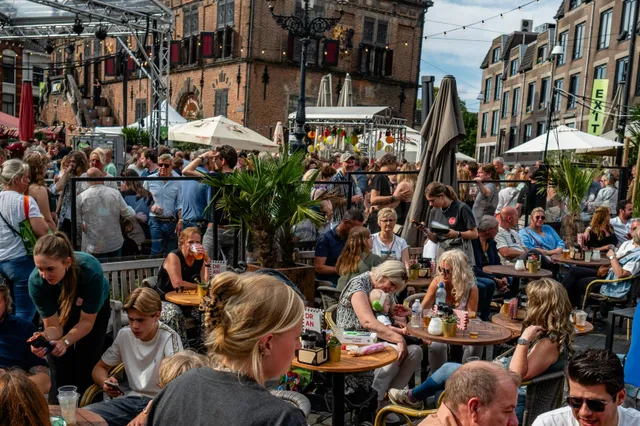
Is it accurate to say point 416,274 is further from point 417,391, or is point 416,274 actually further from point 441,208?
point 417,391

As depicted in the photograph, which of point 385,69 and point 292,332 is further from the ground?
point 385,69

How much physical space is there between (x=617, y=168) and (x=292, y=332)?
12728 millimetres

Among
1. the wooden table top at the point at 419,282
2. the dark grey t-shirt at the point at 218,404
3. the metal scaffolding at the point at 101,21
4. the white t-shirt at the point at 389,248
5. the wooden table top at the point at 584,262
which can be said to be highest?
the metal scaffolding at the point at 101,21

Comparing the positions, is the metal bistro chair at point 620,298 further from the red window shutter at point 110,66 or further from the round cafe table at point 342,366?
the red window shutter at point 110,66

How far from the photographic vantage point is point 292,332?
1.78 meters

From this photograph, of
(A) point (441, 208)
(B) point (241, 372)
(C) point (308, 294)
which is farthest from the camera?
(A) point (441, 208)

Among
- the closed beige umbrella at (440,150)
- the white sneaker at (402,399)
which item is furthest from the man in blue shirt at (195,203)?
the white sneaker at (402,399)

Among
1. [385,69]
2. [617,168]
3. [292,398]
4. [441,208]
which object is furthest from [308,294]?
[385,69]

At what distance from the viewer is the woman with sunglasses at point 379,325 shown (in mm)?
4703

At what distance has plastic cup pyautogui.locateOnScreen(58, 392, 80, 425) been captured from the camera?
312cm

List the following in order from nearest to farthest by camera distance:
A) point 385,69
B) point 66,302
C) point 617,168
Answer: point 66,302 < point 617,168 < point 385,69

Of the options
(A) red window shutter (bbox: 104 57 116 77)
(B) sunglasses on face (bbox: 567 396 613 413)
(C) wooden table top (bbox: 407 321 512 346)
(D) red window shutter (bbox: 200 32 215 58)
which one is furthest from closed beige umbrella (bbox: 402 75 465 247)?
(A) red window shutter (bbox: 104 57 116 77)

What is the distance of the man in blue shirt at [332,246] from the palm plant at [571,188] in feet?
16.5

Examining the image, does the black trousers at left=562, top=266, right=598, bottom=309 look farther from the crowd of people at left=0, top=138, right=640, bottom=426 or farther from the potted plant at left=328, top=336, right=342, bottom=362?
the potted plant at left=328, top=336, right=342, bottom=362
